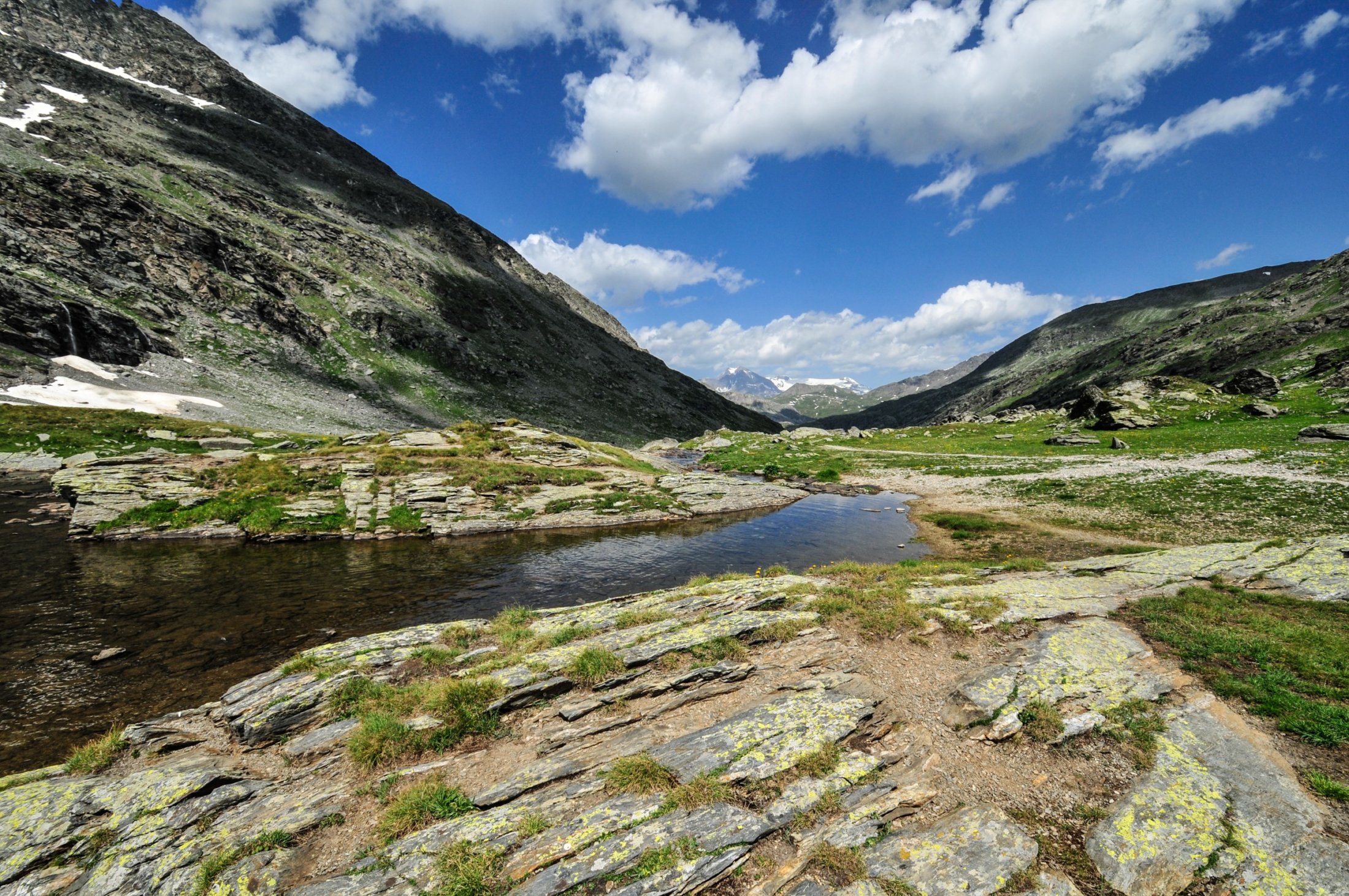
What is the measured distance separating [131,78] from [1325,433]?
280 meters

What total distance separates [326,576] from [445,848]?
22.4 m

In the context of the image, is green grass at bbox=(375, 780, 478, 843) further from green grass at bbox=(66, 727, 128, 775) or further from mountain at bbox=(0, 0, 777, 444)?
mountain at bbox=(0, 0, 777, 444)

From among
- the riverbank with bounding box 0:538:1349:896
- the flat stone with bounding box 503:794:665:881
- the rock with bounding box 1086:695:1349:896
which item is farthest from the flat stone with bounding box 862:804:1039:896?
the flat stone with bounding box 503:794:665:881

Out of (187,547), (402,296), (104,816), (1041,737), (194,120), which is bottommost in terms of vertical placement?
(1041,737)

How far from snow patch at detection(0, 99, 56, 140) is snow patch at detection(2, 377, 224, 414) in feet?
271

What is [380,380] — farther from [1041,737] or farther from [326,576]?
[1041,737]

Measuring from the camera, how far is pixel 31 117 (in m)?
106

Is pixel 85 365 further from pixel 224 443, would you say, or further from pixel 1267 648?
pixel 1267 648

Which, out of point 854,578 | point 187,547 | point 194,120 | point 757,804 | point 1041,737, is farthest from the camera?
point 194,120

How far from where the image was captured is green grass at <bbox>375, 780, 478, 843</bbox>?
8.41m

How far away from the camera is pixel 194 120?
466 feet

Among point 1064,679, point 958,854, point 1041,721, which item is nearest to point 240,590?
point 958,854

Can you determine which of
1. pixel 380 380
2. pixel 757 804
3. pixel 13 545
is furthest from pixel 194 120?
pixel 757 804

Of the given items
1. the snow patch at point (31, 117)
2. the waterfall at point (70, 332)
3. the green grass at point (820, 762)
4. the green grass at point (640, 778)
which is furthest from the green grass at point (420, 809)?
the snow patch at point (31, 117)
